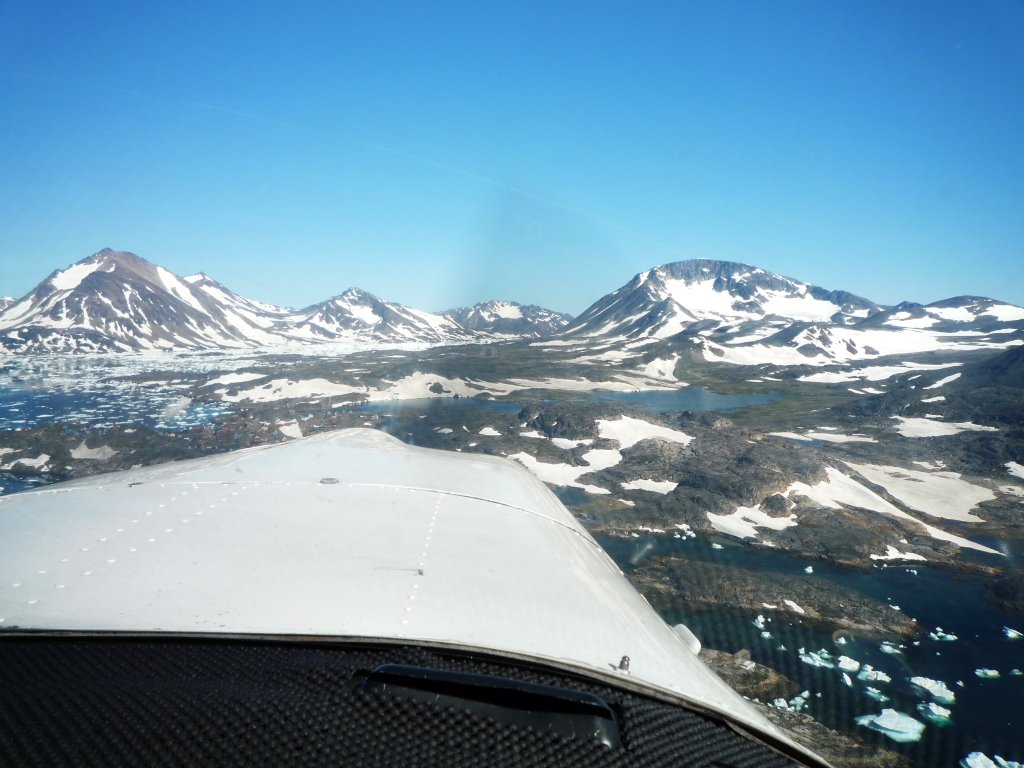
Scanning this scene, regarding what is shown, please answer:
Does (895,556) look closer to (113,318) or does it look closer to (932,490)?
(932,490)

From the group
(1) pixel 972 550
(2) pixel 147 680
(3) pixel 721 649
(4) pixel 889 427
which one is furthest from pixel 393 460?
(4) pixel 889 427

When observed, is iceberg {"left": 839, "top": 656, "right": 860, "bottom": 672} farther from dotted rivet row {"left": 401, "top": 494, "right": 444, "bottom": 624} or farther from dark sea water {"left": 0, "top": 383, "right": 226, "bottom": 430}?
dark sea water {"left": 0, "top": 383, "right": 226, "bottom": 430}

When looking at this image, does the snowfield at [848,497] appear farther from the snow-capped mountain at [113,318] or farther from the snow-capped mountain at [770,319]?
the snow-capped mountain at [113,318]

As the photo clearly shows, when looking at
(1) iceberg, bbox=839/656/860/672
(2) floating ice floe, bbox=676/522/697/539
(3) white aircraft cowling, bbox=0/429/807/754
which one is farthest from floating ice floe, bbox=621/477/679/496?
(3) white aircraft cowling, bbox=0/429/807/754

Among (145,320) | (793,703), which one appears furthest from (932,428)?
(145,320)

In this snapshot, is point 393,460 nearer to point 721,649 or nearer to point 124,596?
point 124,596

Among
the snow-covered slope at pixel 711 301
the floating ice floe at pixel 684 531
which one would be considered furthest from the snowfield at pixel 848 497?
the snow-covered slope at pixel 711 301
